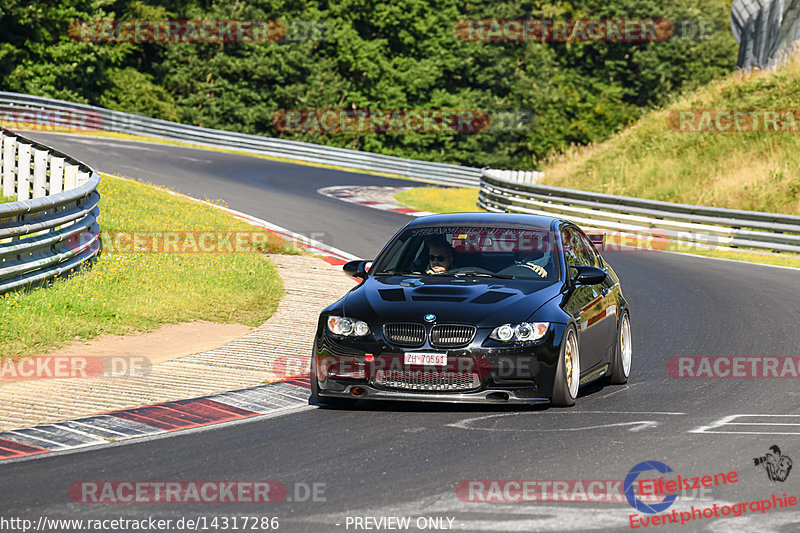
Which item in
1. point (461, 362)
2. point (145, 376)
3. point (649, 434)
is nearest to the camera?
point (649, 434)

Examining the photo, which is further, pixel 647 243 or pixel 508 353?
pixel 647 243

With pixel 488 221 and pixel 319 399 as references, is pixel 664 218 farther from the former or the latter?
pixel 319 399

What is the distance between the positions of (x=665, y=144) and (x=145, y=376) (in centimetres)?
2611

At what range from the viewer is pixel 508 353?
8547mm

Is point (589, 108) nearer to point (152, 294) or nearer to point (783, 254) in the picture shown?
point (783, 254)

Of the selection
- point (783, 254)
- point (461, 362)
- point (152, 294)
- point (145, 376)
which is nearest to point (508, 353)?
point (461, 362)

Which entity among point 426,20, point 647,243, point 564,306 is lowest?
point 647,243

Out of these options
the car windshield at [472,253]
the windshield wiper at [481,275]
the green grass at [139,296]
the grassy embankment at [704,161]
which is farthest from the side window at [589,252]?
the grassy embankment at [704,161]

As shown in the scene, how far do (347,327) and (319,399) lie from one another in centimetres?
68

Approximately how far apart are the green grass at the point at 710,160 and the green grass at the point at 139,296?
14.1 meters

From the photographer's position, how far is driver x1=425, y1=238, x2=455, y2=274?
985 cm

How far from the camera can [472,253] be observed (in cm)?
997

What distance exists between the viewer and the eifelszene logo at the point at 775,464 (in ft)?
→ 21.8

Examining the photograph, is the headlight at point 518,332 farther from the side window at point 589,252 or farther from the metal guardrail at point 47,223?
the metal guardrail at point 47,223
